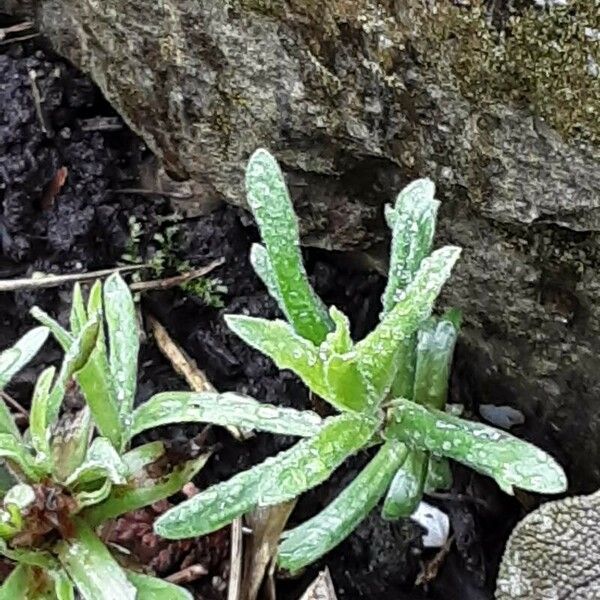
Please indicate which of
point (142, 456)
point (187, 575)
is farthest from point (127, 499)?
point (187, 575)

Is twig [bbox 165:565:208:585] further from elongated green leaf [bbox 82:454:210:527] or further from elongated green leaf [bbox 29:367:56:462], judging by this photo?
elongated green leaf [bbox 29:367:56:462]

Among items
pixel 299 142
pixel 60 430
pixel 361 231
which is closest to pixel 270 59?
pixel 299 142

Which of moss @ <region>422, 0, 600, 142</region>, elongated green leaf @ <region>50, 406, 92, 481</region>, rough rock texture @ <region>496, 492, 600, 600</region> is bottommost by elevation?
rough rock texture @ <region>496, 492, 600, 600</region>

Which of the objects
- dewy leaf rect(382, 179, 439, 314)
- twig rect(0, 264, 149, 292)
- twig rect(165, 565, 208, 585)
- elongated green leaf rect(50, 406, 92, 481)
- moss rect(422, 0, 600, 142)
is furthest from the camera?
twig rect(0, 264, 149, 292)

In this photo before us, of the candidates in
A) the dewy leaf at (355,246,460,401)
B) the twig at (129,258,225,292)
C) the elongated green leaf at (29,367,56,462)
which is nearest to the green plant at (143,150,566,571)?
the dewy leaf at (355,246,460,401)

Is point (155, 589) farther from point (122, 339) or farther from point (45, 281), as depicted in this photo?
point (45, 281)

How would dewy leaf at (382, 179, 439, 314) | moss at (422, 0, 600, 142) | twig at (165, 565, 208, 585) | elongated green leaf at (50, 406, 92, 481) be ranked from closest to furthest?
moss at (422, 0, 600, 142), dewy leaf at (382, 179, 439, 314), elongated green leaf at (50, 406, 92, 481), twig at (165, 565, 208, 585)

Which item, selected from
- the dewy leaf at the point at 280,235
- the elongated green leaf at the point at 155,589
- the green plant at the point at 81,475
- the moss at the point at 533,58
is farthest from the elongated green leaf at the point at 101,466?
the moss at the point at 533,58
